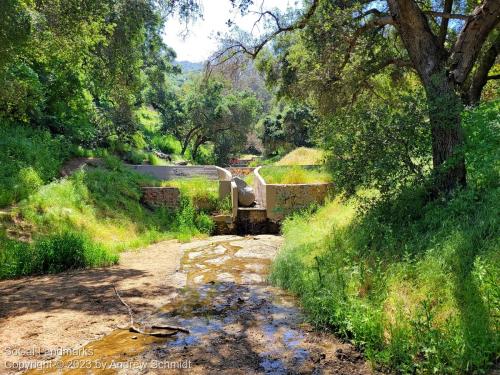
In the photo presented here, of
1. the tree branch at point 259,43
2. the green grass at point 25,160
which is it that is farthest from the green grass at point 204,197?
the tree branch at point 259,43

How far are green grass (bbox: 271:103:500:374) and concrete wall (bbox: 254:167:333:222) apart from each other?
212 inches

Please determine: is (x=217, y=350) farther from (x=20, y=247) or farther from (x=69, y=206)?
(x=69, y=206)

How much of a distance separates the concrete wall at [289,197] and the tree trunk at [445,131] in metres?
6.58

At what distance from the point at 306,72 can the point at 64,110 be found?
38.0 ft

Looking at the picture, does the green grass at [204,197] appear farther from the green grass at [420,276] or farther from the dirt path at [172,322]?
the green grass at [420,276]

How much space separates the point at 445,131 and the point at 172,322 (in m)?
5.17

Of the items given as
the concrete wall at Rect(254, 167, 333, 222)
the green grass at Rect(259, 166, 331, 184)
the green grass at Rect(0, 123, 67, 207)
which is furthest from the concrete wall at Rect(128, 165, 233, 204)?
the green grass at Rect(0, 123, 67, 207)

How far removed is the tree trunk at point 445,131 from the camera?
6.80 m

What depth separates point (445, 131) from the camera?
7.01 metres

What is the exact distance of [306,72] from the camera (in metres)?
11.1

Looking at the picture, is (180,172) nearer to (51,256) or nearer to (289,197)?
(289,197)

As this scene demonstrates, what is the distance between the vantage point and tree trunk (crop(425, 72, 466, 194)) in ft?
22.3

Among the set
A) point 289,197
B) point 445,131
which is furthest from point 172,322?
point 289,197

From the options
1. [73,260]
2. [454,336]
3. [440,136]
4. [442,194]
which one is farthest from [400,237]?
[73,260]
